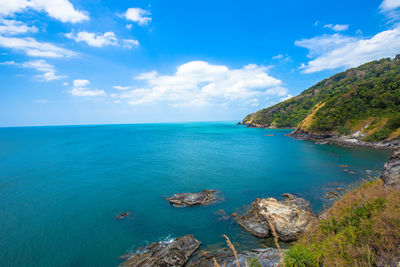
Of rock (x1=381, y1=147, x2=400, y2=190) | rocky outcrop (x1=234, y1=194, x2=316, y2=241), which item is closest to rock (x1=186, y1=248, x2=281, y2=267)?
rocky outcrop (x1=234, y1=194, x2=316, y2=241)

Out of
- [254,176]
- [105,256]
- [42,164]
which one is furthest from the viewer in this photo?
[42,164]

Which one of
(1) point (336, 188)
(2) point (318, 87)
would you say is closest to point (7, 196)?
(1) point (336, 188)

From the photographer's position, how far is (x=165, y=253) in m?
13.4

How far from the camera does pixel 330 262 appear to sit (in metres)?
5.82

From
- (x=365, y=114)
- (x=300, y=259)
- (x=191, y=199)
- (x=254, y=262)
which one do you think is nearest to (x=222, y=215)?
(x=191, y=199)

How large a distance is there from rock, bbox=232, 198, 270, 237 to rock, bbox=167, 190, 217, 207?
4706mm

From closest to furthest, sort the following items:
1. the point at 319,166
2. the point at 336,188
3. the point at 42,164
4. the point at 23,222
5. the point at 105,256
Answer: the point at 105,256
the point at 23,222
the point at 336,188
the point at 319,166
the point at 42,164

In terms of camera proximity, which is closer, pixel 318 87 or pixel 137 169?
pixel 137 169

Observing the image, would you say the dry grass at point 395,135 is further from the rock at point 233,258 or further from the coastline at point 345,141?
the rock at point 233,258

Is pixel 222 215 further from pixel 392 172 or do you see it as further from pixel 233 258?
pixel 392 172

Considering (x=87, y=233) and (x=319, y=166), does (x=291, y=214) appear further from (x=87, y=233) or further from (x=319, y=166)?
(x=319, y=166)

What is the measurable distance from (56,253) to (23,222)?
8723 mm

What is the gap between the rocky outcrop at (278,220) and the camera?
1556 cm

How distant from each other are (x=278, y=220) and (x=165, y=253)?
34.5 feet
